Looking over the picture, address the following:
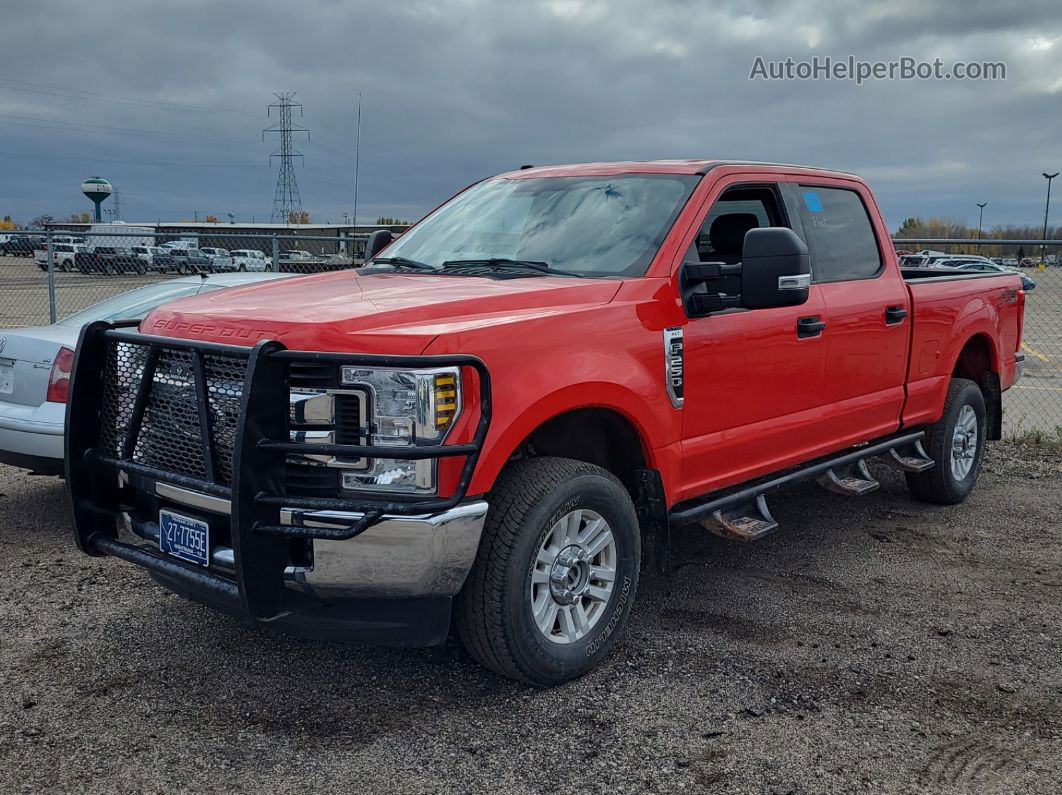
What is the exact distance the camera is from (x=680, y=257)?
14.2ft

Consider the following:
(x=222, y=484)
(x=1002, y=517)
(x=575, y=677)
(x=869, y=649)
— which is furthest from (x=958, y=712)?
(x=1002, y=517)

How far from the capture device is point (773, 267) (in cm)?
414

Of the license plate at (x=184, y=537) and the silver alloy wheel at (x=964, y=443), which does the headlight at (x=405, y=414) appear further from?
the silver alloy wheel at (x=964, y=443)

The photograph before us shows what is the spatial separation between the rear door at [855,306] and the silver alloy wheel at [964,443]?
3.22 feet

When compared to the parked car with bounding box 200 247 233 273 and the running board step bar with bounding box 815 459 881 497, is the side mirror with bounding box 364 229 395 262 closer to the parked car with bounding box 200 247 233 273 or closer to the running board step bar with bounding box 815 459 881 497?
the running board step bar with bounding box 815 459 881 497

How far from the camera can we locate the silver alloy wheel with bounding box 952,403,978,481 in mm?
6699

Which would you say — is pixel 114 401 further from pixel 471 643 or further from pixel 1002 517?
pixel 1002 517

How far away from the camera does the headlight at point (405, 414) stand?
3.26 m

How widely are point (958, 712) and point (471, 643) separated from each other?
70.9 inches

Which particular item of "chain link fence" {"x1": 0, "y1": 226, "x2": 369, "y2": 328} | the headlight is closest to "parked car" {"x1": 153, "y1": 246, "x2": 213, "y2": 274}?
"chain link fence" {"x1": 0, "y1": 226, "x2": 369, "y2": 328}

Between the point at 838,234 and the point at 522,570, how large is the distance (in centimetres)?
306

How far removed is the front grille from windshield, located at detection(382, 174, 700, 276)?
5.21 feet

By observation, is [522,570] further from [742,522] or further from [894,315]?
[894,315]

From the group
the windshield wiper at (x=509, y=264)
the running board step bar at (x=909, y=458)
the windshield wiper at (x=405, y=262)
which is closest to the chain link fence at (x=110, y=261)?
the windshield wiper at (x=405, y=262)
